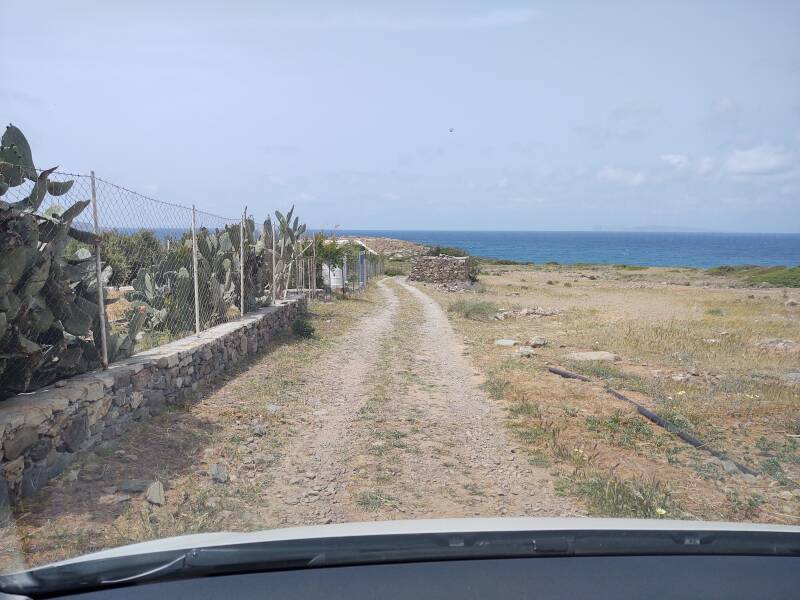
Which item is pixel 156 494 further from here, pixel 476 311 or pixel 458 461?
pixel 476 311

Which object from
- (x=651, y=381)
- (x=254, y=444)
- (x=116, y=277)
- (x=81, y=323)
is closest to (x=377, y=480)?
(x=254, y=444)

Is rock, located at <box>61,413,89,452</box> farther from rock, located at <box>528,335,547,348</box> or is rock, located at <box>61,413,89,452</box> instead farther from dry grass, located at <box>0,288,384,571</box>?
rock, located at <box>528,335,547,348</box>

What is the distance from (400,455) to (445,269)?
1190 inches

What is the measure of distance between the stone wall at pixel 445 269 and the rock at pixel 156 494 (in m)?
31.2

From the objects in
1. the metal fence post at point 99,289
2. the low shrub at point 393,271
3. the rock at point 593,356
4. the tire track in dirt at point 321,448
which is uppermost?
the metal fence post at point 99,289

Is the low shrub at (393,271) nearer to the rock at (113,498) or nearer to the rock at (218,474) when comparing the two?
the rock at (218,474)

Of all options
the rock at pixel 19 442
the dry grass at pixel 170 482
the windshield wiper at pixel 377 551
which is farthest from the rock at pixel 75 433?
the windshield wiper at pixel 377 551

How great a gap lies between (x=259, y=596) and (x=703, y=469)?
17.6 ft

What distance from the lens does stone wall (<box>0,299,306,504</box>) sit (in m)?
4.64

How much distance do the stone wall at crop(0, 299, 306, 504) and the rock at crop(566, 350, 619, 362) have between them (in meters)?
6.29

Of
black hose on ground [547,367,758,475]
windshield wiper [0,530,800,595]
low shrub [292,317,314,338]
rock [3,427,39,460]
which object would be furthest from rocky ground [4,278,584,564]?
low shrub [292,317,314,338]

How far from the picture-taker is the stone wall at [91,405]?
4641mm

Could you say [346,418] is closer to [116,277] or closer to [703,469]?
[703,469]

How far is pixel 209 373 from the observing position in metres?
8.82
